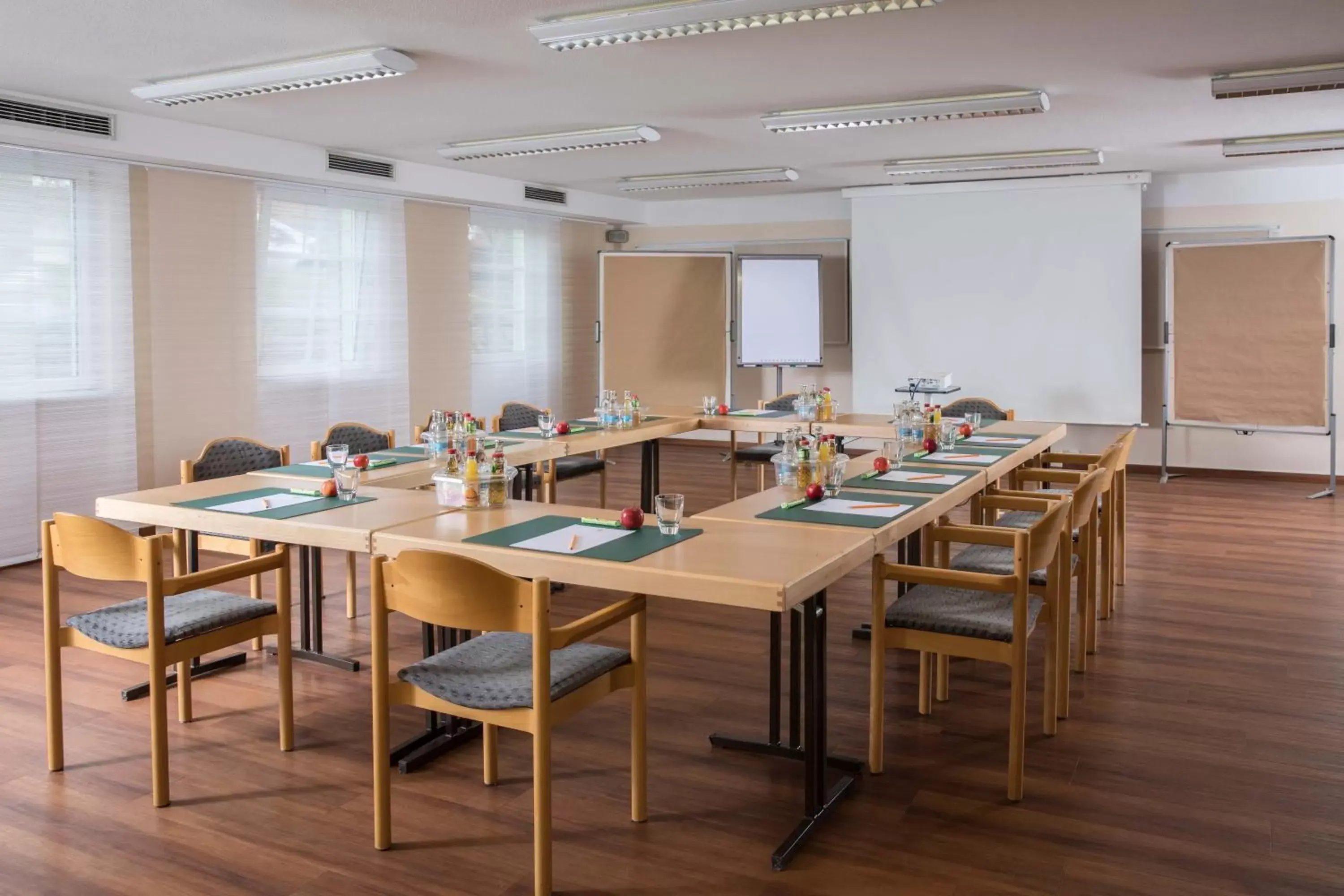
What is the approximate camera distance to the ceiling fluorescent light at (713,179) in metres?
8.76

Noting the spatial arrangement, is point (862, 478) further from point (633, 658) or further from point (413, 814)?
point (413, 814)

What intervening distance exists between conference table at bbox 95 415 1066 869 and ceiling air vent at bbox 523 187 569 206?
5.62m

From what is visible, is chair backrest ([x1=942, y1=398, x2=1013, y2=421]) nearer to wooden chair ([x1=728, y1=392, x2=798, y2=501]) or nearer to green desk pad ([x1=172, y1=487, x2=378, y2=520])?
wooden chair ([x1=728, y1=392, x2=798, y2=501])

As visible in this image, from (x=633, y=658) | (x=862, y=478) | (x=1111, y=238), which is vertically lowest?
(x=633, y=658)

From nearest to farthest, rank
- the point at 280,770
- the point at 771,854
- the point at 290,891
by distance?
the point at 290,891
the point at 771,854
the point at 280,770

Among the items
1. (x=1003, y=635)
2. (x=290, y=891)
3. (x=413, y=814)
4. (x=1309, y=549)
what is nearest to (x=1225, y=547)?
(x=1309, y=549)

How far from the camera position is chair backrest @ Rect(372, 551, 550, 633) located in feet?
8.05

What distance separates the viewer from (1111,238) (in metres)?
8.98

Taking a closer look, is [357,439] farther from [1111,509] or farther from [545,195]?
[545,195]

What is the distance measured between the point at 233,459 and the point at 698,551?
2787 millimetres

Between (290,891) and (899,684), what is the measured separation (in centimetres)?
231

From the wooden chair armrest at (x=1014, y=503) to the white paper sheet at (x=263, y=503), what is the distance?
2.42 m

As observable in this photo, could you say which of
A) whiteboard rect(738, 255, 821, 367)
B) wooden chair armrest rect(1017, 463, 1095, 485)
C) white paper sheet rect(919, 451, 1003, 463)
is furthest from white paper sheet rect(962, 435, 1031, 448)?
whiteboard rect(738, 255, 821, 367)

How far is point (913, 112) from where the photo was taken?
241 inches
